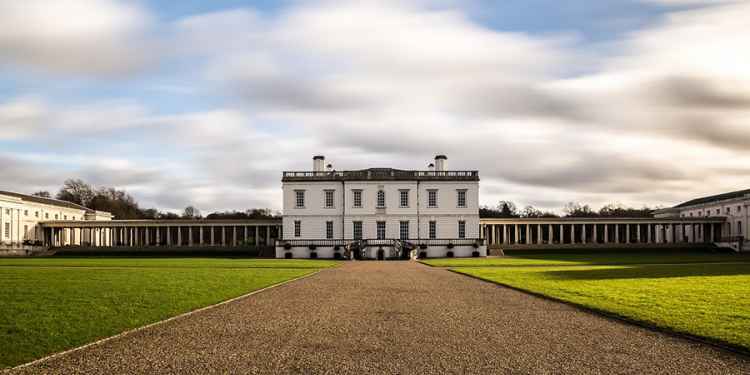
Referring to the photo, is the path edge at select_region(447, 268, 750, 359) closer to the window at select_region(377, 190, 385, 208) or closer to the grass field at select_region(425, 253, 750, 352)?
the grass field at select_region(425, 253, 750, 352)

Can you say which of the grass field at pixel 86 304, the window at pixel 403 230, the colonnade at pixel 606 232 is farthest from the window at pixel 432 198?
the grass field at pixel 86 304

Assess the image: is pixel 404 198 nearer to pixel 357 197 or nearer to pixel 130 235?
pixel 357 197

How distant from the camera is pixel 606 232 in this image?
71.5 meters

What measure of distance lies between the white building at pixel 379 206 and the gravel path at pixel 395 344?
4339 centimetres

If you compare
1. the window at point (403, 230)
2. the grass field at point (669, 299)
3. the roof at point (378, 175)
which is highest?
the roof at point (378, 175)

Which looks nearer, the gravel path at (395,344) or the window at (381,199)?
the gravel path at (395,344)

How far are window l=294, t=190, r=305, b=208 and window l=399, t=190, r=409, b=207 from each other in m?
8.57

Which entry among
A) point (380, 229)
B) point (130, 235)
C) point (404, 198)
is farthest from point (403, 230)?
point (130, 235)

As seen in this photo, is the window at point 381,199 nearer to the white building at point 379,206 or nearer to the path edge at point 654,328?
the white building at point 379,206

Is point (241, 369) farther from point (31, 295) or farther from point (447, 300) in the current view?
point (31, 295)

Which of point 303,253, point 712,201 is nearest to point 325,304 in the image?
point 303,253

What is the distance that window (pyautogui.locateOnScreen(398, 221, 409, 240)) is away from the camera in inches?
2328

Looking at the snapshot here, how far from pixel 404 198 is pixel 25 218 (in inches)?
1618

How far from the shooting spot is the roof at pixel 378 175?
59.2m
